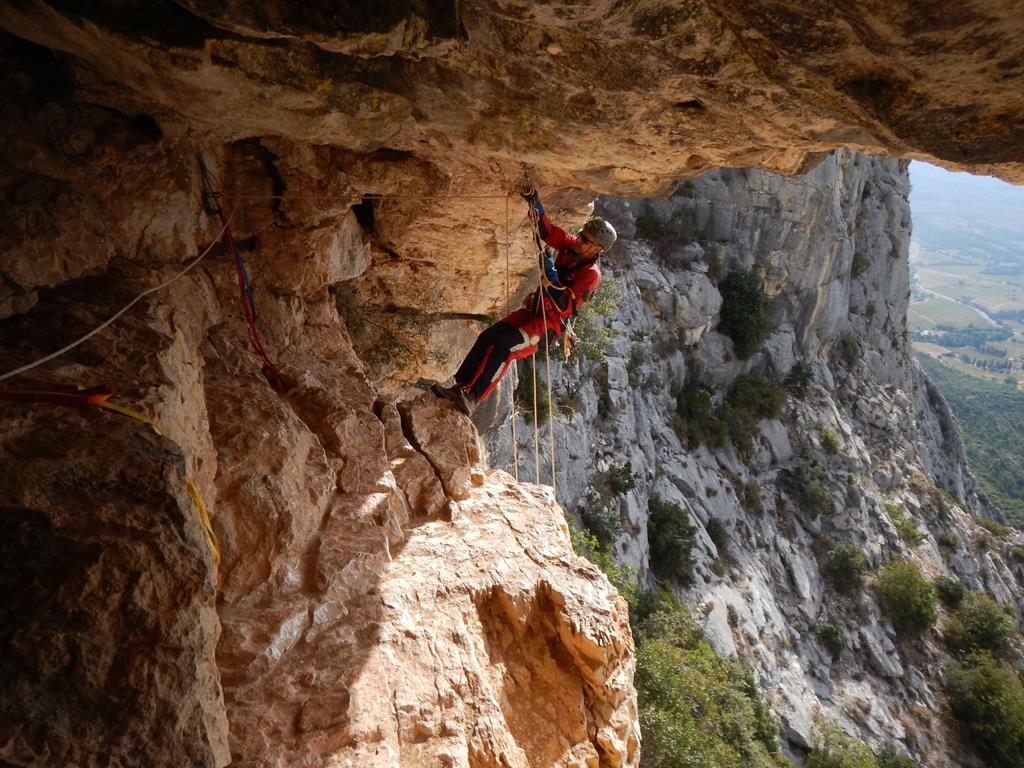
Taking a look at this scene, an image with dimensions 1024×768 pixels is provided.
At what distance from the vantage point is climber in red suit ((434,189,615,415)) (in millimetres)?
6070

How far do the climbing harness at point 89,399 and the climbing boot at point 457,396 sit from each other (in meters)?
3.40

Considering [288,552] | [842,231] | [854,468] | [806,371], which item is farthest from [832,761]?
[842,231]

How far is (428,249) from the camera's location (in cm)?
636

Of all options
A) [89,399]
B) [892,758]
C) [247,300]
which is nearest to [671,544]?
[892,758]

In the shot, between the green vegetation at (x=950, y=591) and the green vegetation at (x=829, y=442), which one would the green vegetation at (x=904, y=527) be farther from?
the green vegetation at (x=829, y=442)

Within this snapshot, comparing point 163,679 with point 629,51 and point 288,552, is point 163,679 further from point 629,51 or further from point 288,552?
→ point 629,51

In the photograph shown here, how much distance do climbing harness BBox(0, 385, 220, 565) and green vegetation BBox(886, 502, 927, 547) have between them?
29886 mm

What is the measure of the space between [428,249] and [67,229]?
3506 millimetres

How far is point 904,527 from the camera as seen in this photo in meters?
26.4

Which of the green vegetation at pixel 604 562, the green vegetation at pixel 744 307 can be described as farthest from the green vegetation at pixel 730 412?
the green vegetation at pixel 604 562

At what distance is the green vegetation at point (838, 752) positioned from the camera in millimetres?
16062

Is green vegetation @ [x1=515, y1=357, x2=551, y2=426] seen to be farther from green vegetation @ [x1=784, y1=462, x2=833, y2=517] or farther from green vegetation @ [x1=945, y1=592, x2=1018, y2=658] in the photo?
green vegetation @ [x1=945, y1=592, x2=1018, y2=658]

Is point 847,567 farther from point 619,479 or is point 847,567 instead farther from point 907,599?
point 619,479

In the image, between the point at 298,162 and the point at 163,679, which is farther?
the point at 298,162
